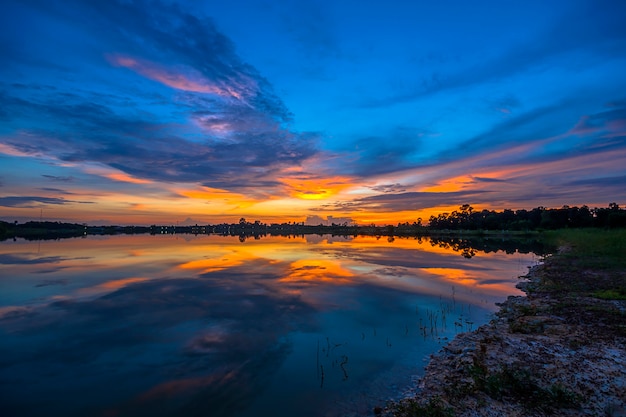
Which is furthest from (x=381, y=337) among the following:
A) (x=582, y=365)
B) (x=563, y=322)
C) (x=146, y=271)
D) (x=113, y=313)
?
(x=146, y=271)

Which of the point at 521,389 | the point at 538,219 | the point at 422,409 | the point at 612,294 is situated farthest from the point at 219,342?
the point at 538,219

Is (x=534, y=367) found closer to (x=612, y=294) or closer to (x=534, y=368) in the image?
(x=534, y=368)

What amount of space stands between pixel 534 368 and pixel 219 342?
30.3 ft

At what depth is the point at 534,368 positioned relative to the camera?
7996mm

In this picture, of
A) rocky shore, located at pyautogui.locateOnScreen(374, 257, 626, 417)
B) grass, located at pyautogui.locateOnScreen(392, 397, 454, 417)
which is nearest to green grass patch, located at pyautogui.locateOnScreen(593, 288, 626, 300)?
rocky shore, located at pyautogui.locateOnScreen(374, 257, 626, 417)

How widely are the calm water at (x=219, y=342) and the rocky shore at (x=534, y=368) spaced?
979 mm

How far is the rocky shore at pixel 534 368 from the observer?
6402mm

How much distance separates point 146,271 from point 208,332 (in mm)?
18046

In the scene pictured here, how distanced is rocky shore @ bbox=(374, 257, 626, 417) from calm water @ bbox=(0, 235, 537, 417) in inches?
38.5

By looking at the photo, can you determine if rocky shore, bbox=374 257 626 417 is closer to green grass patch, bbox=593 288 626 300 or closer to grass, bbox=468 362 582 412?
grass, bbox=468 362 582 412

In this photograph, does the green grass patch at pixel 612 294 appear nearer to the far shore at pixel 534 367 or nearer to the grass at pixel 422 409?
the far shore at pixel 534 367

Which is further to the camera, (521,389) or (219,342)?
(219,342)

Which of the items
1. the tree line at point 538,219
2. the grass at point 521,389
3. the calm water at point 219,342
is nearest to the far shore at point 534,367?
the grass at point 521,389

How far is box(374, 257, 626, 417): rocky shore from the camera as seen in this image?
6.40m
